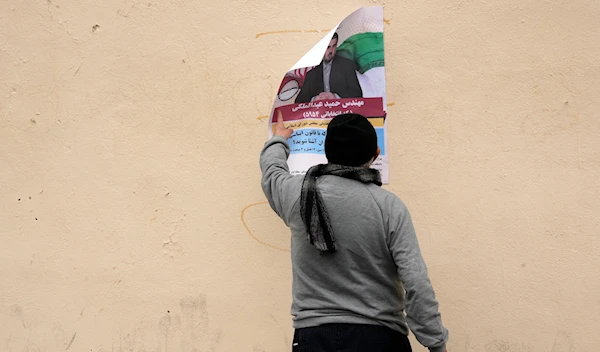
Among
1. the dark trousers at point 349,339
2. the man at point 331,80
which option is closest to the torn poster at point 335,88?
the man at point 331,80

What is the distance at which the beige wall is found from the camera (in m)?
3.50

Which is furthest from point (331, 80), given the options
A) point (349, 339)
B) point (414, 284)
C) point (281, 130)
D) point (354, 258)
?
point (349, 339)

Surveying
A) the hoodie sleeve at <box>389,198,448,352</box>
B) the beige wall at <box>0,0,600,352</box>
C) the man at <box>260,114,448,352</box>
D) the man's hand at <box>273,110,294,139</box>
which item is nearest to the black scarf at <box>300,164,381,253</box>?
the man at <box>260,114,448,352</box>

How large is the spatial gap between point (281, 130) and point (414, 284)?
906mm

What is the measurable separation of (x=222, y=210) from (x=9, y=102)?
1.23m

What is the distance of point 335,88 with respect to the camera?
330 cm

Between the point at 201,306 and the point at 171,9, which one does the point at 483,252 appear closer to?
the point at 201,306

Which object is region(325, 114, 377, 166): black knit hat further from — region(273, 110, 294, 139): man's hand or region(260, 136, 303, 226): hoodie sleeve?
region(273, 110, 294, 139): man's hand

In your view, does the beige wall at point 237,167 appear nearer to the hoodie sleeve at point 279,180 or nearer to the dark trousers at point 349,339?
the hoodie sleeve at point 279,180

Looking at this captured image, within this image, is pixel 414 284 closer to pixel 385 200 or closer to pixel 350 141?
pixel 385 200

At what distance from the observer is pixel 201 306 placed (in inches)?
150

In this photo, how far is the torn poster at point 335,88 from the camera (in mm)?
3211

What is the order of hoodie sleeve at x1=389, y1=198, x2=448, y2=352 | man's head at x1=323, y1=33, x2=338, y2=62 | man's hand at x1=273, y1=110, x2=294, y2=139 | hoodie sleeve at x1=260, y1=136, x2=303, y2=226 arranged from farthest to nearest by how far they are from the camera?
1. man's head at x1=323, y1=33, x2=338, y2=62
2. man's hand at x1=273, y1=110, x2=294, y2=139
3. hoodie sleeve at x1=260, y1=136, x2=303, y2=226
4. hoodie sleeve at x1=389, y1=198, x2=448, y2=352

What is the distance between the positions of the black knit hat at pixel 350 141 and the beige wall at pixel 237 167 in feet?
2.69
